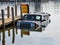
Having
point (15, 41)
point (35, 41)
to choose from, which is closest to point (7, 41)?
point (15, 41)

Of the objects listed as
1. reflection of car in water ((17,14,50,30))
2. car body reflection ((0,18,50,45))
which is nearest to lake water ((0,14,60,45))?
Answer: car body reflection ((0,18,50,45))

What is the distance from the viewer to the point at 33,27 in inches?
1027

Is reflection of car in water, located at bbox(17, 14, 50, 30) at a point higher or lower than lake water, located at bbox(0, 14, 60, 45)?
higher

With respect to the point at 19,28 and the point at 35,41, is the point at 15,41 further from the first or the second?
A: the point at 19,28

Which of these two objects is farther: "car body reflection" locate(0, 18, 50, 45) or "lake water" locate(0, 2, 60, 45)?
"car body reflection" locate(0, 18, 50, 45)

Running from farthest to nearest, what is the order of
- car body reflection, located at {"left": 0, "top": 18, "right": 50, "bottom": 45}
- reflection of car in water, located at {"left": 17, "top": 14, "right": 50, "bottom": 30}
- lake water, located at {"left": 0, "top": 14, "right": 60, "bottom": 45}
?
reflection of car in water, located at {"left": 17, "top": 14, "right": 50, "bottom": 30} < car body reflection, located at {"left": 0, "top": 18, "right": 50, "bottom": 45} < lake water, located at {"left": 0, "top": 14, "right": 60, "bottom": 45}

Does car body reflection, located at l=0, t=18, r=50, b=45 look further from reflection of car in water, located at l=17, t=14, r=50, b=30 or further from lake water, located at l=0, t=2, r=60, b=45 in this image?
reflection of car in water, located at l=17, t=14, r=50, b=30

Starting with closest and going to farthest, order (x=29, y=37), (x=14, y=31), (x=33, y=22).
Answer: (x=29, y=37) → (x=14, y=31) → (x=33, y=22)

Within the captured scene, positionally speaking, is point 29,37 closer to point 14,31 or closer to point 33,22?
point 14,31

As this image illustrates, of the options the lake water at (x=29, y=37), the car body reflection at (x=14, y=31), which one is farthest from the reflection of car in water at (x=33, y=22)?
the lake water at (x=29, y=37)

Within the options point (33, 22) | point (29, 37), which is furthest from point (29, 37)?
point (33, 22)

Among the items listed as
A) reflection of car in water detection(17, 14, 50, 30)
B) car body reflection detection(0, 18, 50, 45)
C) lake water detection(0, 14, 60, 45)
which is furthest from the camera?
reflection of car in water detection(17, 14, 50, 30)

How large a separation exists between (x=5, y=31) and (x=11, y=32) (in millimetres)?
868

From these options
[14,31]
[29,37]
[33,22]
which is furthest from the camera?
[33,22]
